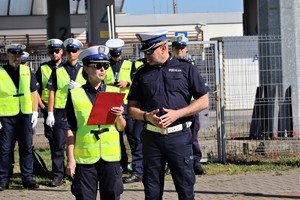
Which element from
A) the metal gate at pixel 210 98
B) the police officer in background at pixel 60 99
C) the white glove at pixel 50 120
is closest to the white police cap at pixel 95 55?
the police officer in background at pixel 60 99

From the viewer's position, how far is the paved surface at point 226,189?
9.82 metres

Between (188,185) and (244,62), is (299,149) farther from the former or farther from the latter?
(188,185)

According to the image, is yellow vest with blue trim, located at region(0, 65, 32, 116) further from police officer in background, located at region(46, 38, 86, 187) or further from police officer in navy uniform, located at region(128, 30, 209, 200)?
police officer in navy uniform, located at region(128, 30, 209, 200)

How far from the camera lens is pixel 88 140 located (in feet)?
22.6

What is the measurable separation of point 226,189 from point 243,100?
2.83 metres

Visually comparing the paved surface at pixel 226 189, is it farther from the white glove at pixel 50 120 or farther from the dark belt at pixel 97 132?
the dark belt at pixel 97 132

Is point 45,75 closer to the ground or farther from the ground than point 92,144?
farther from the ground

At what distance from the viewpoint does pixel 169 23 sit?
39375 mm

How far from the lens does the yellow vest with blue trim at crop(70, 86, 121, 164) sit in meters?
6.85

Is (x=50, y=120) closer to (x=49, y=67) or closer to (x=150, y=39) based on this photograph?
(x=49, y=67)

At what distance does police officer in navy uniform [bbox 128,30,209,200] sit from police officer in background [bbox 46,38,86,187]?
3.71 m

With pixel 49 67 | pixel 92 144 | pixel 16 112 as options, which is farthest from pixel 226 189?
pixel 92 144

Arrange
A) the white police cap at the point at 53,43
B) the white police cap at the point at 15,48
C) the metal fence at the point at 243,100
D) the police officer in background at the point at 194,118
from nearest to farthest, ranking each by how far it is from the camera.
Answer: the white police cap at the point at 15,48 < the police officer in background at the point at 194,118 < the white police cap at the point at 53,43 < the metal fence at the point at 243,100

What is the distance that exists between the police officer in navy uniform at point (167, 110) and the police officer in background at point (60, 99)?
3711mm
